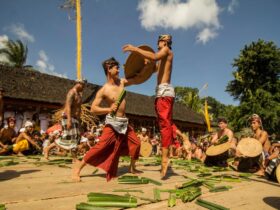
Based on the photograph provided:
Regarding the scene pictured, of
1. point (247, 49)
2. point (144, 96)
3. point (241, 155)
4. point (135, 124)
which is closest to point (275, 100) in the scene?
point (247, 49)

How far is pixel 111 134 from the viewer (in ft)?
13.3

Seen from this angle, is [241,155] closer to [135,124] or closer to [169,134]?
Result: [169,134]

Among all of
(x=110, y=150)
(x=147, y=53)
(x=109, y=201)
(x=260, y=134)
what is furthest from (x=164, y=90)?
(x=260, y=134)

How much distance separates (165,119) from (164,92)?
443 mm

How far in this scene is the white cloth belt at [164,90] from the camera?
4.31 metres

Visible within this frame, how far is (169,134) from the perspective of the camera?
4.21 meters

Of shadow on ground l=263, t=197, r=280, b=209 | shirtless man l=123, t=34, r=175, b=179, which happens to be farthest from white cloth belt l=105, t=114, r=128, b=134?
shadow on ground l=263, t=197, r=280, b=209

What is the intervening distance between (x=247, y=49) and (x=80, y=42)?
1995 cm

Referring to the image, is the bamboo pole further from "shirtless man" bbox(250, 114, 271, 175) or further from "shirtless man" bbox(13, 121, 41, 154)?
"shirtless man" bbox(250, 114, 271, 175)

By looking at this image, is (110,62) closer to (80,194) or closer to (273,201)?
(80,194)

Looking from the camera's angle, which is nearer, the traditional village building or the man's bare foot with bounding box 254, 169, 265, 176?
the man's bare foot with bounding box 254, 169, 265, 176

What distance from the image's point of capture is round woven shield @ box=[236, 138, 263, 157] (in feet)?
19.9

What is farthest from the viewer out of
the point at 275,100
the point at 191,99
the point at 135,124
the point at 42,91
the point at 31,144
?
the point at 191,99

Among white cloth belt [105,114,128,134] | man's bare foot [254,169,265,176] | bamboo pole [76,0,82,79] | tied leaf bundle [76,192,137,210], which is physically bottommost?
man's bare foot [254,169,265,176]
